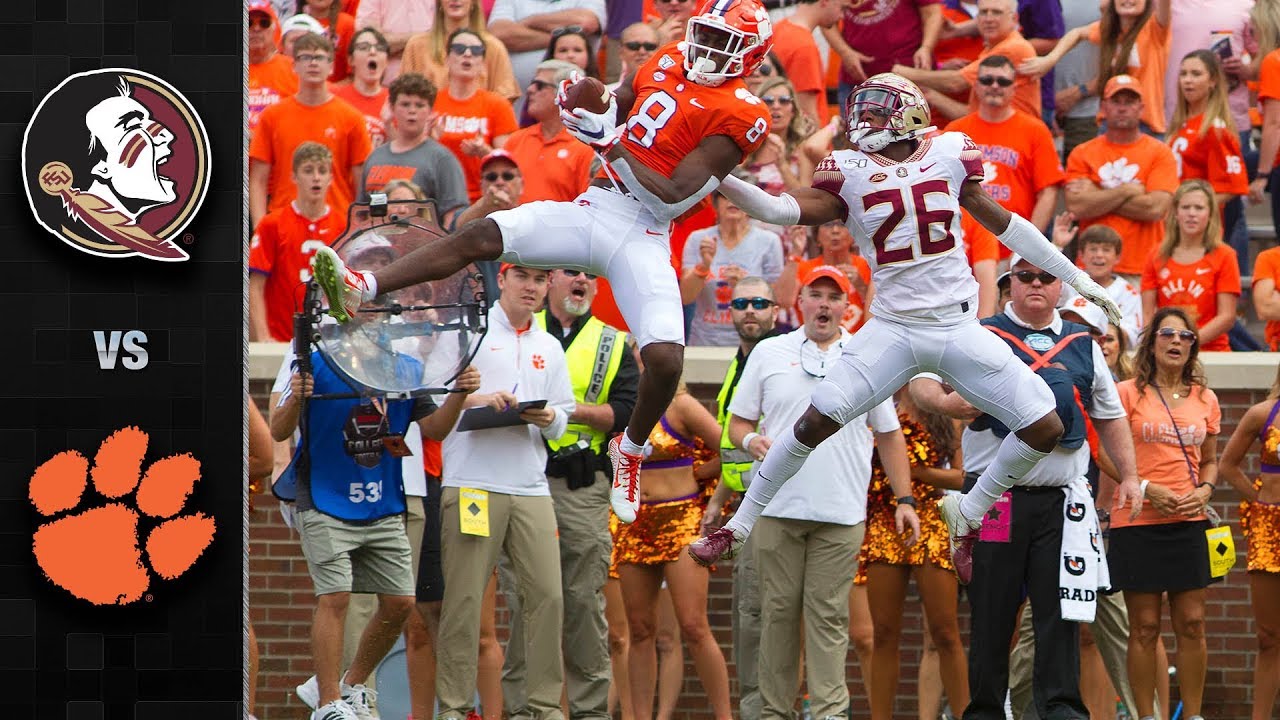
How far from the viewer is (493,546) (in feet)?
29.2

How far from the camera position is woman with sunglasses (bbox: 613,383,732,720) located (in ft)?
30.8

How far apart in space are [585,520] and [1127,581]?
8.82 feet

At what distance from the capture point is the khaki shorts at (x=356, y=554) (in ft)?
27.4

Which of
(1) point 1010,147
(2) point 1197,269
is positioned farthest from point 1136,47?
(2) point 1197,269

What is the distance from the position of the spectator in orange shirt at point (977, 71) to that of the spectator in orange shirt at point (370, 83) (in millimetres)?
3379

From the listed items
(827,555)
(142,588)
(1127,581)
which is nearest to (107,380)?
(142,588)

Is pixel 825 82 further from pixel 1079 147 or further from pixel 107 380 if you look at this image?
pixel 107 380

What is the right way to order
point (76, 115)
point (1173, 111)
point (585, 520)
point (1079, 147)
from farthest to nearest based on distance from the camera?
point (1173, 111) → point (1079, 147) → point (585, 520) → point (76, 115)

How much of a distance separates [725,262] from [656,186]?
12.6 ft

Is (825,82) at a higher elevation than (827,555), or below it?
higher

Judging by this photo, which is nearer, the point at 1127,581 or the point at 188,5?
the point at 188,5

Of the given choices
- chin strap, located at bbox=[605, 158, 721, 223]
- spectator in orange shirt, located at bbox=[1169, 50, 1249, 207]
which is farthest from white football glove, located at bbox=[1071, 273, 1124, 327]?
spectator in orange shirt, located at bbox=[1169, 50, 1249, 207]

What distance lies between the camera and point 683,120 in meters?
7.04

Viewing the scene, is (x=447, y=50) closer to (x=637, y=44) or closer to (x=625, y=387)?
(x=637, y=44)
